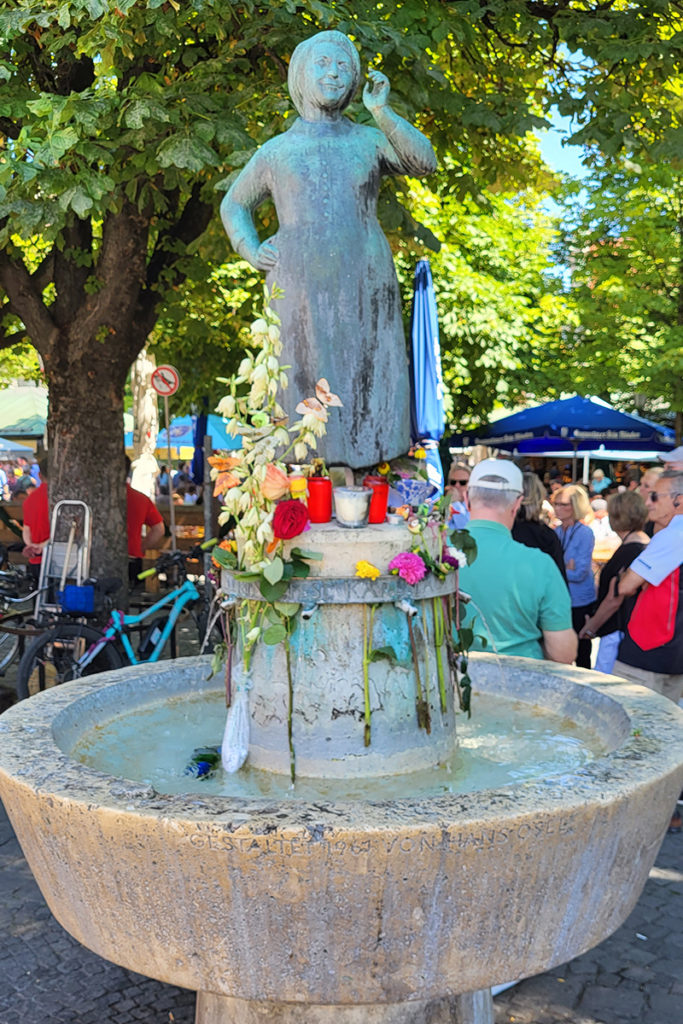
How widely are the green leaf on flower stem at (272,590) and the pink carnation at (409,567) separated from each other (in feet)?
1.12

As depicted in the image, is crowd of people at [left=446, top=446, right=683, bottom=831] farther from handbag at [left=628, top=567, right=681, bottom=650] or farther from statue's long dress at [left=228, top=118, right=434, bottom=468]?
statue's long dress at [left=228, top=118, right=434, bottom=468]

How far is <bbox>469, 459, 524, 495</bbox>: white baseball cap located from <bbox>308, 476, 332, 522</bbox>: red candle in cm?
133

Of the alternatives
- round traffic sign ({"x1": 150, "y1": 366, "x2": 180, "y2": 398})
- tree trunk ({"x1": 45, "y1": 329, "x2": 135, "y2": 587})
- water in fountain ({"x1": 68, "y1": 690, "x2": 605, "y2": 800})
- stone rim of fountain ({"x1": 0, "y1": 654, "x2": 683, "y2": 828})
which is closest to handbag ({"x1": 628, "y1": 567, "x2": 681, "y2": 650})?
water in fountain ({"x1": 68, "y1": 690, "x2": 605, "y2": 800})

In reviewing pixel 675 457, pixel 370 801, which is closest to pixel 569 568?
pixel 675 457

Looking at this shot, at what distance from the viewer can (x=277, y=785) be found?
3.25m

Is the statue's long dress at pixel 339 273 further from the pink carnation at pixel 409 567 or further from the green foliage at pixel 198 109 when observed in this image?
the green foliage at pixel 198 109

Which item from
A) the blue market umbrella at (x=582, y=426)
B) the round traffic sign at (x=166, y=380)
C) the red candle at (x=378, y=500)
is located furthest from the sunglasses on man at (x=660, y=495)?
the blue market umbrella at (x=582, y=426)

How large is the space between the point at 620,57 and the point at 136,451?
21.8m

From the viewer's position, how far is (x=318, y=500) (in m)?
3.34

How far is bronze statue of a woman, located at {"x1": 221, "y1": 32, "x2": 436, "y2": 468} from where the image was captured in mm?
3738

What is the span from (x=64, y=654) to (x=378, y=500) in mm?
5017

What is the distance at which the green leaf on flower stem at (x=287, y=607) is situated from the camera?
125 inches

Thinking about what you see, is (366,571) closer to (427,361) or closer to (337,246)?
(337,246)

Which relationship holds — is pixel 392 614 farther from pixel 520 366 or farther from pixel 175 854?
pixel 520 366
